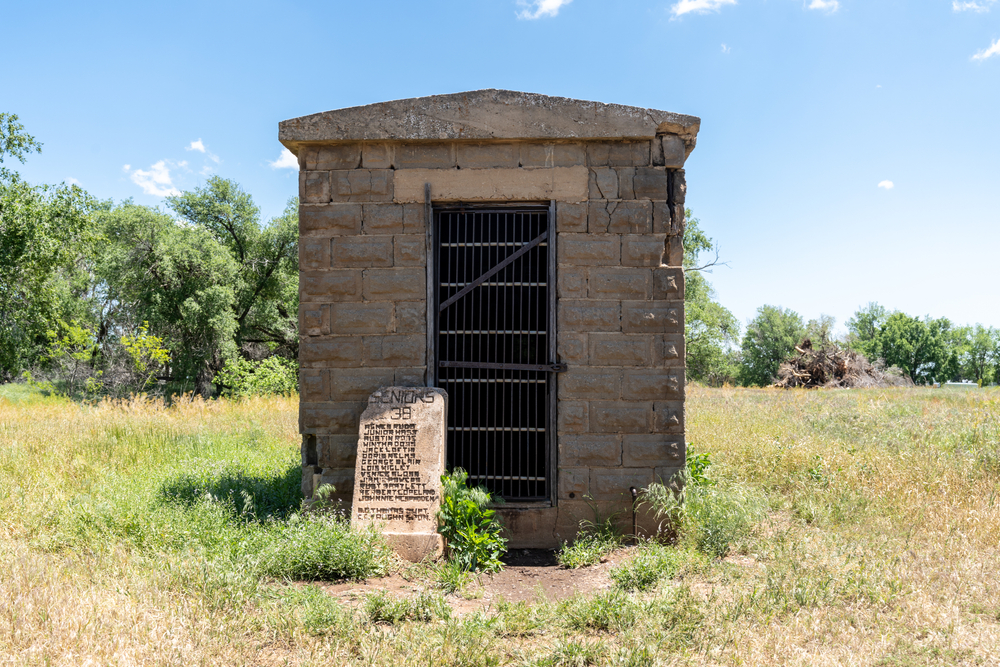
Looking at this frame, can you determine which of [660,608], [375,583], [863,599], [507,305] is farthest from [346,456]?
[863,599]

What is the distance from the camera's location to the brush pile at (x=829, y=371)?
24.2 m

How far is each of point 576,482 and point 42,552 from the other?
4.48 m

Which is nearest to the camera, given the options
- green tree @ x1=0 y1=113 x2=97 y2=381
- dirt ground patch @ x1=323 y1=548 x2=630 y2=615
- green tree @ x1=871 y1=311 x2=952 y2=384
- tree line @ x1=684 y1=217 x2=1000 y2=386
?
dirt ground patch @ x1=323 y1=548 x2=630 y2=615

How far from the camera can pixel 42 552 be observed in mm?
4758

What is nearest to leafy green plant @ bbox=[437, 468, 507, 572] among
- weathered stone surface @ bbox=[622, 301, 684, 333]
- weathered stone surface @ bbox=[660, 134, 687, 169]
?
weathered stone surface @ bbox=[622, 301, 684, 333]

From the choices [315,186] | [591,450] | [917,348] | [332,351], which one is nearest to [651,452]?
[591,450]

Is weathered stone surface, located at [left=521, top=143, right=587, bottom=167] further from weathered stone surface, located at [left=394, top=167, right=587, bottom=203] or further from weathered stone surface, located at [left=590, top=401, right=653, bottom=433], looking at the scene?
weathered stone surface, located at [left=590, top=401, right=653, bottom=433]

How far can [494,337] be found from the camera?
5.96m

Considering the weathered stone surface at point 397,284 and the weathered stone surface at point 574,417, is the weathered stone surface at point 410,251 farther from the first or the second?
the weathered stone surface at point 574,417

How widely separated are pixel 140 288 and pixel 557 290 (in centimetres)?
1934

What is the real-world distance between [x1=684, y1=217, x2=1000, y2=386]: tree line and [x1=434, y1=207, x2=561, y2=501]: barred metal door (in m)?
27.1

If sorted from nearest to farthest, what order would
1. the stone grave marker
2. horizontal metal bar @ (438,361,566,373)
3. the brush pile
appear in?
the stone grave marker
horizontal metal bar @ (438,361,566,373)
the brush pile

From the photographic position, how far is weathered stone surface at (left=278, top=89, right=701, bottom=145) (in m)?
5.68

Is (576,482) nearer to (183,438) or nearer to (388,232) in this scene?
(388,232)
